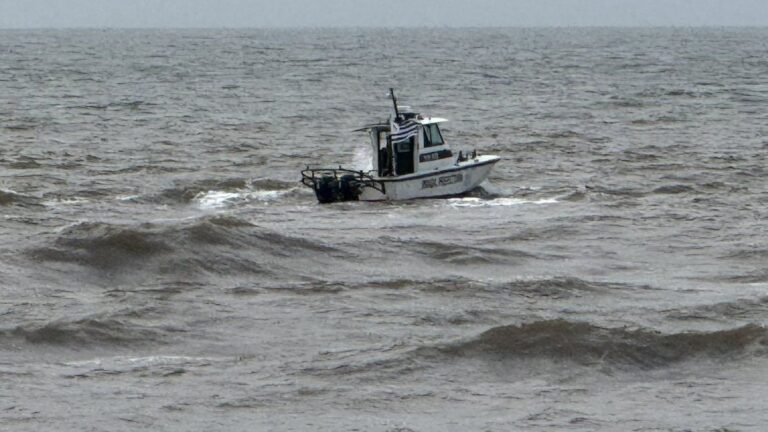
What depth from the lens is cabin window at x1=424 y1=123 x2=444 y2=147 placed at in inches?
1249

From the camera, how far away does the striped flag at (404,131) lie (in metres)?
31.5

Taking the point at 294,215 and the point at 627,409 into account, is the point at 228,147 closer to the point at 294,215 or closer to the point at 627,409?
the point at 294,215

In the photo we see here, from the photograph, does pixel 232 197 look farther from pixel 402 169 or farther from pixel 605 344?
pixel 605 344

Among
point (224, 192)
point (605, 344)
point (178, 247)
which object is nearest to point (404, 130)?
point (224, 192)

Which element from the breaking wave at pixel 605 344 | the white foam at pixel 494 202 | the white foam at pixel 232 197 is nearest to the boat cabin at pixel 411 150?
the white foam at pixel 494 202

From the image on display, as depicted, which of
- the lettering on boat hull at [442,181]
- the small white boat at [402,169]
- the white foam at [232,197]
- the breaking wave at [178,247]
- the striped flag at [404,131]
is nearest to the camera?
the breaking wave at [178,247]

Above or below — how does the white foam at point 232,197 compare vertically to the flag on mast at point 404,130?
below

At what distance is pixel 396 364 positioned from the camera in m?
17.9

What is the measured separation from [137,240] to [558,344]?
9.29 metres

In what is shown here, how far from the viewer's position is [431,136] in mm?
31906

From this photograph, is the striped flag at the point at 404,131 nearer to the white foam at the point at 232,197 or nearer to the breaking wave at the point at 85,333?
the white foam at the point at 232,197

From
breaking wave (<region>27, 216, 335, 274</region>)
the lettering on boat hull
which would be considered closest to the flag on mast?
the lettering on boat hull

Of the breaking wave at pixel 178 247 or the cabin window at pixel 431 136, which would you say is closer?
the breaking wave at pixel 178 247

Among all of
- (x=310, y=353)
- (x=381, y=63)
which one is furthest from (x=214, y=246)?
(x=381, y=63)
